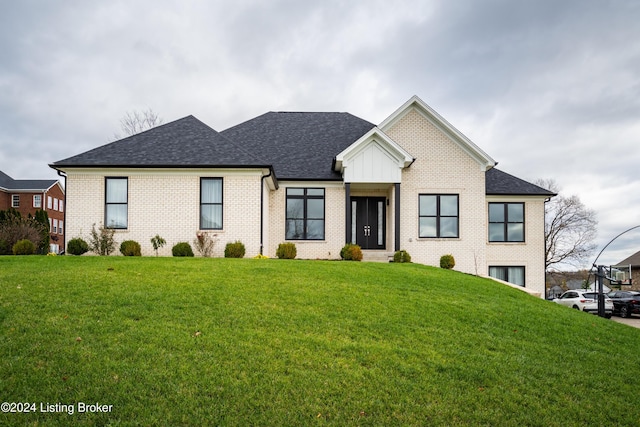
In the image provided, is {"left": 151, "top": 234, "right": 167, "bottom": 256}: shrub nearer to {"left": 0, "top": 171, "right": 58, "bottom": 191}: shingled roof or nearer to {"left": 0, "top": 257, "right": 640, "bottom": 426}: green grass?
{"left": 0, "top": 257, "right": 640, "bottom": 426}: green grass

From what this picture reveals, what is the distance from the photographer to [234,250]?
15.3 meters

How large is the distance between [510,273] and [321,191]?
35.7 feet

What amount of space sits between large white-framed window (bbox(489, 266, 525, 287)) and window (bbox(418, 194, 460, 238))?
373cm

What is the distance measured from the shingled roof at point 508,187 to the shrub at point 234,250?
12.9m

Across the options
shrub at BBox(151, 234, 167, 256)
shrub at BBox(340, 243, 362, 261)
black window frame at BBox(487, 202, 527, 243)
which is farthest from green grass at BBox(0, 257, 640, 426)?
black window frame at BBox(487, 202, 527, 243)

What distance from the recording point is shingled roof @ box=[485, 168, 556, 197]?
2048 centimetres

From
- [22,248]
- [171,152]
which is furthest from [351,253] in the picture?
[22,248]

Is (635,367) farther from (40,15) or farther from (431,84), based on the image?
(40,15)

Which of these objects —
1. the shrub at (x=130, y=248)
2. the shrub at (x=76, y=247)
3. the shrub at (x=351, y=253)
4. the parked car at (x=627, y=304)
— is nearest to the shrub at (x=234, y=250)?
the shrub at (x=130, y=248)

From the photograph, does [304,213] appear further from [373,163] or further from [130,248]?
[130,248]

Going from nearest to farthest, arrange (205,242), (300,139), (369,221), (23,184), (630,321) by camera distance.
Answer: (205,242), (369,221), (300,139), (630,321), (23,184)

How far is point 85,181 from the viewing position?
1628cm

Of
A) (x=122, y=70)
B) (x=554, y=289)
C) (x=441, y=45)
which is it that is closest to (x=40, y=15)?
(x=122, y=70)

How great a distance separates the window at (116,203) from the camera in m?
16.3
